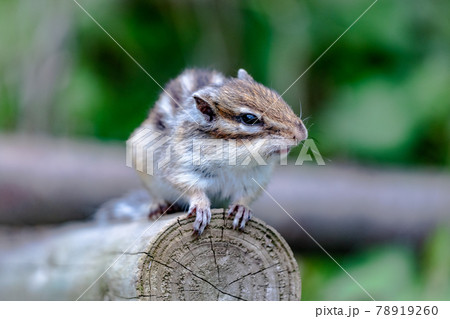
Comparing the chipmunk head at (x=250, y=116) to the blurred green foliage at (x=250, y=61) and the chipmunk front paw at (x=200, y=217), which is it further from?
the blurred green foliage at (x=250, y=61)

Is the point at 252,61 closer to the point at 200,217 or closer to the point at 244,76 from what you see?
the point at 244,76

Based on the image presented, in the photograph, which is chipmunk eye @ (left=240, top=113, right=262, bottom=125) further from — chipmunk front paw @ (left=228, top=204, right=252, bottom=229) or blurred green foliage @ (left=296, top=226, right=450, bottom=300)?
blurred green foliage @ (left=296, top=226, right=450, bottom=300)

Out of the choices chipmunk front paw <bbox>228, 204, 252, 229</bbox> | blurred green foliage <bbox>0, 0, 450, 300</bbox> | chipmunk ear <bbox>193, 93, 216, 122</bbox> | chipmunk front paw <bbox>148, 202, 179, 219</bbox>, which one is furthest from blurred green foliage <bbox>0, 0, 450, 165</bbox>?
chipmunk front paw <bbox>228, 204, 252, 229</bbox>

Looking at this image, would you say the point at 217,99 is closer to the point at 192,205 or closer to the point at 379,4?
the point at 192,205

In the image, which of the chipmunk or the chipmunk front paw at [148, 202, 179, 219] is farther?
the chipmunk front paw at [148, 202, 179, 219]

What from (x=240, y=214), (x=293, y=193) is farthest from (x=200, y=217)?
(x=293, y=193)

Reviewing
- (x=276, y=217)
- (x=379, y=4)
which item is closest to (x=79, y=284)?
(x=276, y=217)

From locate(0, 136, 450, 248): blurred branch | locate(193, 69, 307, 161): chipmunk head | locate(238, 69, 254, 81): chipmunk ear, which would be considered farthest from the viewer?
locate(0, 136, 450, 248): blurred branch

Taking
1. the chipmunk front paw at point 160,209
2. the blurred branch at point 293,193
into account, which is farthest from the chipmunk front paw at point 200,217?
the blurred branch at point 293,193
